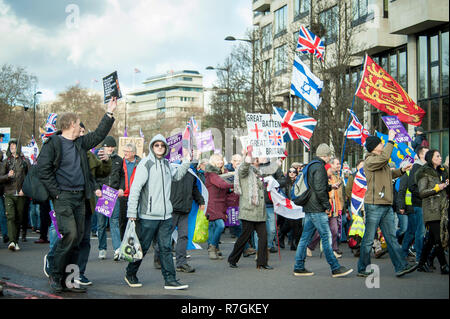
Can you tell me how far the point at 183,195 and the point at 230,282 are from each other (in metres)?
1.72

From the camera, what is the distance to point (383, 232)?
28.1 ft

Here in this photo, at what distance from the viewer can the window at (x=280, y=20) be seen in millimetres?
44062

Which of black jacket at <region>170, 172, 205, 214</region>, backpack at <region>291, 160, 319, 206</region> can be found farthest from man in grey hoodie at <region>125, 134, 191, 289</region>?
backpack at <region>291, 160, 319, 206</region>

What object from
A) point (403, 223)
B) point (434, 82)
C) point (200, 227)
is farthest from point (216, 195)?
point (434, 82)

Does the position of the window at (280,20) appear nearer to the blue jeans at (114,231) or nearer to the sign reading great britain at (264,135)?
the sign reading great britain at (264,135)

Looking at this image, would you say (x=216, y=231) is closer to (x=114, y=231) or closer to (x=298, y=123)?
(x=114, y=231)

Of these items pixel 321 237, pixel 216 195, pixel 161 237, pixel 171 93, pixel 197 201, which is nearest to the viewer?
pixel 161 237

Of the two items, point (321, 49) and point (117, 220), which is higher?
point (321, 49)

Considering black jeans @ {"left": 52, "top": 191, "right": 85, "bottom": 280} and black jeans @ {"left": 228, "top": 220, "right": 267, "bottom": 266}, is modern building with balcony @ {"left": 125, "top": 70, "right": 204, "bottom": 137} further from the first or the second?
black jeans @ {"left": 52, "top": 191, "right": 85, "bottom": 280}

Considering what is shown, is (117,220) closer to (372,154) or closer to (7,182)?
(7,182)

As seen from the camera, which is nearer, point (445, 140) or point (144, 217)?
point (144, 217)

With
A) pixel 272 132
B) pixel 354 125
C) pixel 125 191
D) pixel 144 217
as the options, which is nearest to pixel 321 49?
pixel 354 125

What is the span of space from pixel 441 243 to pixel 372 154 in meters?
1.60

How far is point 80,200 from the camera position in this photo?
7.34 meters
